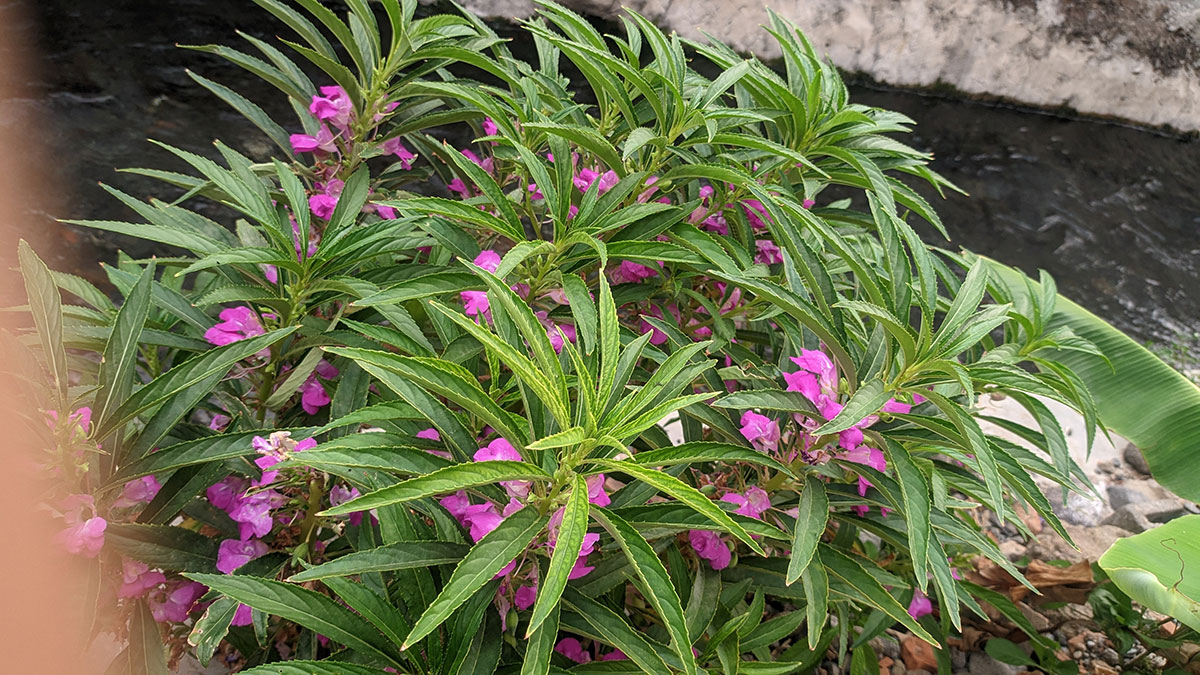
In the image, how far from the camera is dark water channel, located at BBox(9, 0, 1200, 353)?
339 centimetres

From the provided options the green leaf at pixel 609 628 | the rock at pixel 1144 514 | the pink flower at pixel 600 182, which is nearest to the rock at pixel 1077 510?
the rock at pixel 1144 514

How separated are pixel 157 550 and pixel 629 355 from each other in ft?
1.93

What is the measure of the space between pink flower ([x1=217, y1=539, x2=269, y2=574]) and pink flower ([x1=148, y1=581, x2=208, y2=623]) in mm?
53

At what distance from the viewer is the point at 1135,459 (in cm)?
280

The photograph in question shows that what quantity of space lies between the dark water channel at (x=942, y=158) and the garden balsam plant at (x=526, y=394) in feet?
7.18

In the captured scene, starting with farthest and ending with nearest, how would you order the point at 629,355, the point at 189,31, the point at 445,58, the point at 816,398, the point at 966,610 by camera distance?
the point at 189,31 → the point at 966,610 → the point at 445,58 → the point at 816,398 → the point at 629,355

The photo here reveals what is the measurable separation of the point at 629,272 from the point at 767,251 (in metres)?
0.28

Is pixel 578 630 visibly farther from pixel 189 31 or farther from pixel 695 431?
pixel 189 31

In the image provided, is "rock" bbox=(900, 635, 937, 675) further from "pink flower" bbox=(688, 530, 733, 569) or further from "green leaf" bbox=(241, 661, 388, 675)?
"green leaf" bbox=(241, 661, 388, 675)

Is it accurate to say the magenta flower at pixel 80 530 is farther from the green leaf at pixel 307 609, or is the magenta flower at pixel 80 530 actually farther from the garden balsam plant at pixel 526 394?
the green leaf at pixel 307 609

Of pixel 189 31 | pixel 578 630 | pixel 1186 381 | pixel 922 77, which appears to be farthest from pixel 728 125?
pixel 922 77

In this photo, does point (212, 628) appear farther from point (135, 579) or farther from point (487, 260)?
point (487, 260)

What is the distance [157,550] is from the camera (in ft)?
2.91

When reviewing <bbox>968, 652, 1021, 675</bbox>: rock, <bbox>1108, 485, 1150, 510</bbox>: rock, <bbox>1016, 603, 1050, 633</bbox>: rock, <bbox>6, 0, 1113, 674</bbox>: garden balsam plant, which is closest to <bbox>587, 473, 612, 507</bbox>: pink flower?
<bbox>6, 0, 1113, 674</bbox>: garden balsam plant
